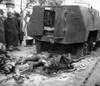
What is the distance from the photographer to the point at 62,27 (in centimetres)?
561

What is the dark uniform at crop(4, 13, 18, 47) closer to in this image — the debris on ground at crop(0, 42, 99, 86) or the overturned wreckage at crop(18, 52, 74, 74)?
the debris on ground at crop(0, 42, 99, 86)

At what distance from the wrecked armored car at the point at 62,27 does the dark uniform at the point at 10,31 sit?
175 centimetres

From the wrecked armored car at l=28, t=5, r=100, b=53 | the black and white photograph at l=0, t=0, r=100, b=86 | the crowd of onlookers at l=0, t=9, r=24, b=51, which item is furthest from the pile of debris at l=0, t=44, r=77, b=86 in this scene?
the crowd of onlookers at l=0, t=9, r=24, b=51

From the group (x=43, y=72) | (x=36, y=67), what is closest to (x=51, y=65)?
(x=43, y=72)

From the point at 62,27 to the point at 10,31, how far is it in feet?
10.1

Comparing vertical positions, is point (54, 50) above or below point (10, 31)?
below

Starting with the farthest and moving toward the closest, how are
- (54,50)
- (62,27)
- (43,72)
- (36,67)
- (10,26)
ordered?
1. (10,26)
2. (54,50)
3. (62,27)
4. (36,67)
5. (43,72)

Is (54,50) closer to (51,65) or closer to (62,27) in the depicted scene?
(62,27)

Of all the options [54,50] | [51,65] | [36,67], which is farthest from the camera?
[54,50]

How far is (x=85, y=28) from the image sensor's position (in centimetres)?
552

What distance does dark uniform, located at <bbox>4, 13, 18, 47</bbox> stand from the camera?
761 cm

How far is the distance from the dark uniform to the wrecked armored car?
5.74 feet

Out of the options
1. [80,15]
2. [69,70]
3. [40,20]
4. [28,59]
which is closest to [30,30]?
[40,20]

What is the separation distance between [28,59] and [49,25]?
5.92 ft
